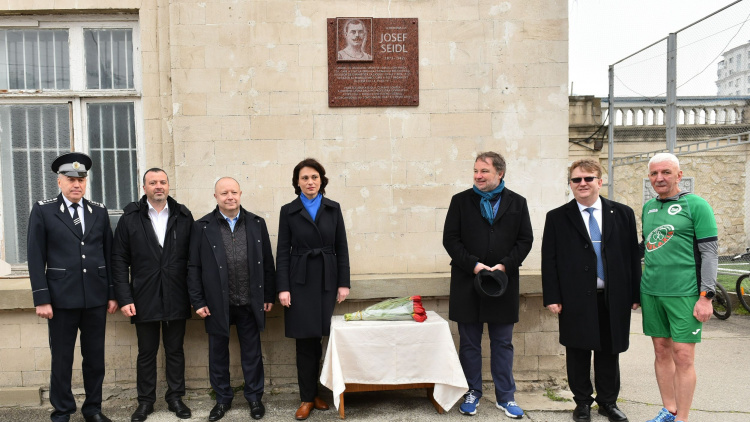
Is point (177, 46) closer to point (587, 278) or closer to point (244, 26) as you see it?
point (244, 26)

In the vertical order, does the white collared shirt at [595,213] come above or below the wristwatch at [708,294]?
above

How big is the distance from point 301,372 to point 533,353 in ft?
6.83

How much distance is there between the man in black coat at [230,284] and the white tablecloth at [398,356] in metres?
0.59

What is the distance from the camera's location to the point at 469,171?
4.82 metres

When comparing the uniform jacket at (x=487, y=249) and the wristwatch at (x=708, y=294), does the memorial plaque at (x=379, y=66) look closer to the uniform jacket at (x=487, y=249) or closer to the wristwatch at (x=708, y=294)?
the uniform jacket at (x=487, y=249)

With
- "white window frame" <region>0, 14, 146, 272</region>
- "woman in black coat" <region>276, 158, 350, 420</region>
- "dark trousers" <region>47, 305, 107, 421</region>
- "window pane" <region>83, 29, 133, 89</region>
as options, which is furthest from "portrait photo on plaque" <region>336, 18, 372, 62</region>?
"dark trousers" <region>47, 305, 107, 421</region>

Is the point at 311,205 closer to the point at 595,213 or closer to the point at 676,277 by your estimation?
the point at 595,213

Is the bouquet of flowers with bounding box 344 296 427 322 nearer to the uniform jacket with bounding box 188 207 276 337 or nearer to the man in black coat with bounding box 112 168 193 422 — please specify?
the uniform jacket with bounding box 188 207 276 337

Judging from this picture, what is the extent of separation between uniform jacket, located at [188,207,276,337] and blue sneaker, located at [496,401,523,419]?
76.2 inches

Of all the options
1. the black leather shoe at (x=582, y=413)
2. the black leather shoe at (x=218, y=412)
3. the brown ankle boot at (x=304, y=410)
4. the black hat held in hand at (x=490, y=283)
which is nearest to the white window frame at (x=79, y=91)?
the black leather shoe at (x=218, y=412)

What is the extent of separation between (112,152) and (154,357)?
2.00 meters

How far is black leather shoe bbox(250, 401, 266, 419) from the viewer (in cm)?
407

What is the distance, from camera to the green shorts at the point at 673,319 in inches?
137

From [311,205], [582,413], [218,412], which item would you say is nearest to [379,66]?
[311,205]
